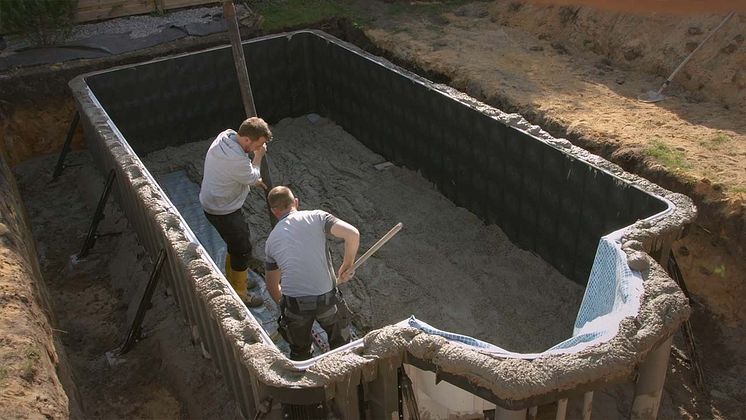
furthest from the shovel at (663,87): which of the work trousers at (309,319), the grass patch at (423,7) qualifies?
the work trousers at (309,319)

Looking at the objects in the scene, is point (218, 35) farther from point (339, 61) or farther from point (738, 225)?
point (738, 225)

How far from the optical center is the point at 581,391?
3.69m

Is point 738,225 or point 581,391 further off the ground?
point 581,391

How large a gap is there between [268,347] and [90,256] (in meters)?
4.45

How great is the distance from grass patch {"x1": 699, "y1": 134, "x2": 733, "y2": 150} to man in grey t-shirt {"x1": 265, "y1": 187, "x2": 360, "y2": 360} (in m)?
4.21

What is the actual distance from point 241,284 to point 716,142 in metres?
5.01

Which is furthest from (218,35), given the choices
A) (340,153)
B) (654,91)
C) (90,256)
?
(654,91)

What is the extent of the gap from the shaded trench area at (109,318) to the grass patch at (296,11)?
390cm

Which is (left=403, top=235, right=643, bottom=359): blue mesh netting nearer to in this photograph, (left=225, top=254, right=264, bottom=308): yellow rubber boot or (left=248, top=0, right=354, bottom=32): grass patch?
(left=225, top=254, right=264, bottom=308): yellow rubber boot

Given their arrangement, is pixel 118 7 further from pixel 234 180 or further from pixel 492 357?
pixel 492 357

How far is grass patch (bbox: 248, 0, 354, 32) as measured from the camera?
1095 cm

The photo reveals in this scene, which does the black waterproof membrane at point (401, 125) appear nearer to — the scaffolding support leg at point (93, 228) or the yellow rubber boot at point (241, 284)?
the scaffolding support leg at point (93, 228)

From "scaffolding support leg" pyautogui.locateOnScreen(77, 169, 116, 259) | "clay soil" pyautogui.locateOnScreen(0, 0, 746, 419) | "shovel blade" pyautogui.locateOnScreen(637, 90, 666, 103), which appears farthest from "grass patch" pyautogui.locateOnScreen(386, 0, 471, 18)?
"scaffolding support leg" pyautogui.locateOnScreen(77, 169, 116, 259)

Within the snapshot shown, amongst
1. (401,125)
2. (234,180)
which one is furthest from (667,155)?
(234,180)
